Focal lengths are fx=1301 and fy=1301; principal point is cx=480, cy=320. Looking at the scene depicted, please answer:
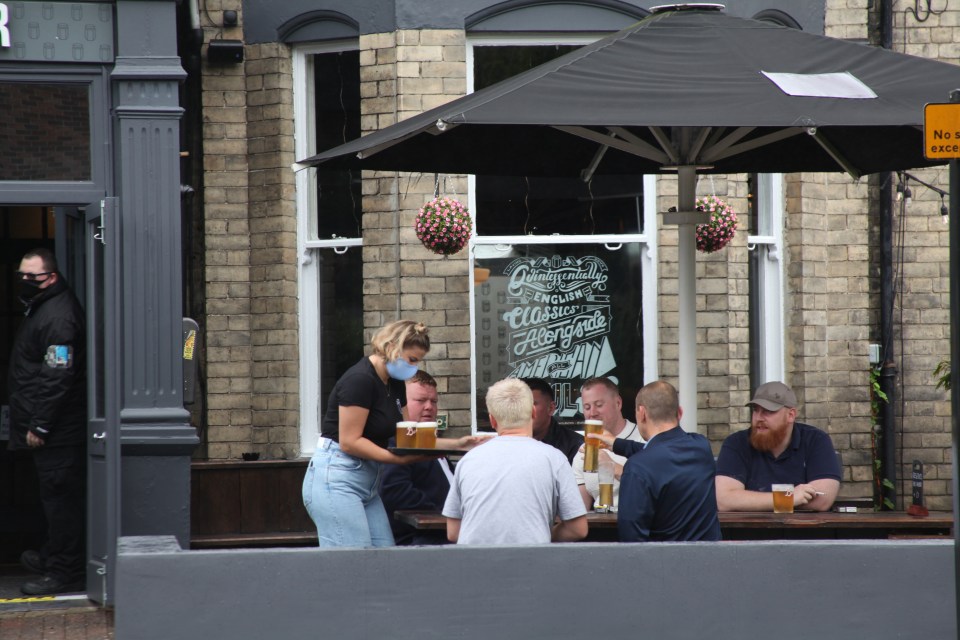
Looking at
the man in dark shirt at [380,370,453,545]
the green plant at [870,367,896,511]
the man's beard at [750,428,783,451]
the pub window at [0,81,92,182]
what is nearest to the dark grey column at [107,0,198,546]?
the pub window at [0,81,92,182]

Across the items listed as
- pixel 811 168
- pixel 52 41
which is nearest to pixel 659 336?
pixel 811 168

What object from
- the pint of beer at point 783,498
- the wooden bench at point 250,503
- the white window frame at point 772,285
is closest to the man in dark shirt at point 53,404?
the wooden bench at point 250,503

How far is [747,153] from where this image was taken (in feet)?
23.3

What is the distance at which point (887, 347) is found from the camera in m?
9.25

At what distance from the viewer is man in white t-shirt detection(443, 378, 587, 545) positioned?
515 cm

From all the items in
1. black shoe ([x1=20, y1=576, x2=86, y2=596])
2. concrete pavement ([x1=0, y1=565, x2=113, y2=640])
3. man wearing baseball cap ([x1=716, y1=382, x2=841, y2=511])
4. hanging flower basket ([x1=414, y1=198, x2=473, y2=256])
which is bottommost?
concrete pavement ([x1=0, y1=565, x2=113, y2=640])

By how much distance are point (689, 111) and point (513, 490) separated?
1.64m

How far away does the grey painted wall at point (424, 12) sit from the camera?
8.42 metres

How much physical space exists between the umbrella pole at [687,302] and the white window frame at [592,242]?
2.11 m

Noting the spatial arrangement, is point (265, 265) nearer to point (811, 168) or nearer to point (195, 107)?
point (195, 107)

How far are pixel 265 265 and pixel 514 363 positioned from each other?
1832 millimetres

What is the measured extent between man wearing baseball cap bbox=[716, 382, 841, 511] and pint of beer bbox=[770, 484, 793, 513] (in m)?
0.18

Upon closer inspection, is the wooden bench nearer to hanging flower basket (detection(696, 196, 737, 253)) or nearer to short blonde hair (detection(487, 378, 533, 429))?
hanging flower basket (detection(696, 196, 737, 253))

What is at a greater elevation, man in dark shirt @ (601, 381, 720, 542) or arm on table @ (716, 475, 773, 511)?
man in dark shirt @ (601, 381, 720, 542)
